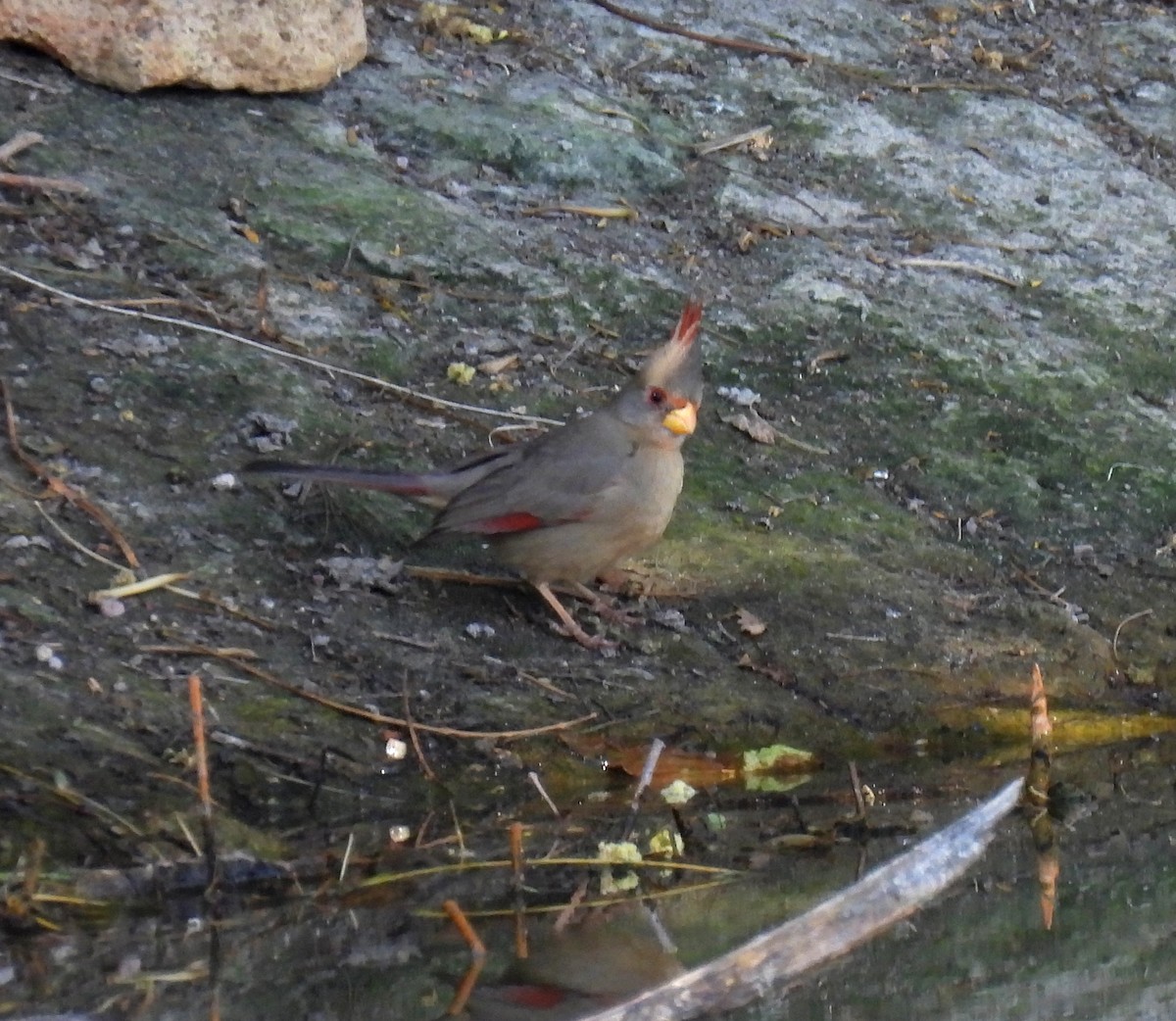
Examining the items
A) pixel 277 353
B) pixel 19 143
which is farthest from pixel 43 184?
pixel 277 353

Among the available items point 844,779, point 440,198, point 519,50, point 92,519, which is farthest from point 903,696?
point 519,50

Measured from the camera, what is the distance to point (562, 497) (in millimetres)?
5062

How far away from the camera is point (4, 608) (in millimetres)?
4449

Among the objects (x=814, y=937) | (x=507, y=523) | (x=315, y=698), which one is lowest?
(x=315, y=698)

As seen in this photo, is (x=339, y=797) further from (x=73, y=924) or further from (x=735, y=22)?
(x=735, y=22)

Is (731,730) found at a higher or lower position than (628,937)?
lower

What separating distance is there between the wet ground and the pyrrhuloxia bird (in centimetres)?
18

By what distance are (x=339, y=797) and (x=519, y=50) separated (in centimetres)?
409

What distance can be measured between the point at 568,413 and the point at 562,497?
0.94 meters

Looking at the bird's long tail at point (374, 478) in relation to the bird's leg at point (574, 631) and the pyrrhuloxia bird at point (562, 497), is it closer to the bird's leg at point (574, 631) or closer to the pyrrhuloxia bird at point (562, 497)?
the pyrrhuloxia bird at point (562, 497)

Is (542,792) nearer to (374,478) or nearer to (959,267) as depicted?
(374,478)

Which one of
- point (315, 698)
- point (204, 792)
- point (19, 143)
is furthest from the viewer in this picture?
point (19, 143)

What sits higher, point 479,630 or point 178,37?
point 178,37

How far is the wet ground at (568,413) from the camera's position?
425 cm
